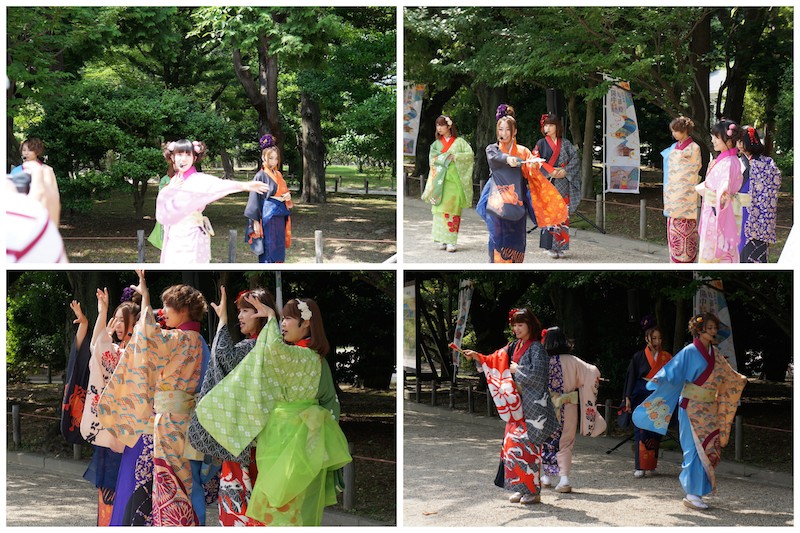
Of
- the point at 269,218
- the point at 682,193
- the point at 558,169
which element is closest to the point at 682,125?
the point at 682,193

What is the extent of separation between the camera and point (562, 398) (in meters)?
7.86

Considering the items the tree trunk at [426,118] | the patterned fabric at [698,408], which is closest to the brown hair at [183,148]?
the patterned fabric at [698,408]

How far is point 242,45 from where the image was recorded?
12.1 metres

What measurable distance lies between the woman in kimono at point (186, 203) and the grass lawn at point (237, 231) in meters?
3.00

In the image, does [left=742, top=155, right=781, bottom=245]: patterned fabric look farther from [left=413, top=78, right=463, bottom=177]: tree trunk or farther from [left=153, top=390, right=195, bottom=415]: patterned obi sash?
[left=413, top=78, right=463, bottom=177]: tree trunk

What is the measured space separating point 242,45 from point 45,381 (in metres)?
9.12

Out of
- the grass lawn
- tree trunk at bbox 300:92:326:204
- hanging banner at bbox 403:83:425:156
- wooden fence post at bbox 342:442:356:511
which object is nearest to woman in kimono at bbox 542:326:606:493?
wooden fence post at bbox 342:442:356:511

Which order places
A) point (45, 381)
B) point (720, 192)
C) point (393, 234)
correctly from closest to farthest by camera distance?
point (720, 192), point (393, 234), point (45, 381)

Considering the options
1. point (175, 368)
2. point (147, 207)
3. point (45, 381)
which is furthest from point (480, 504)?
point (45, 381)

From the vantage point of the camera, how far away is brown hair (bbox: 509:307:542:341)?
6.93 m

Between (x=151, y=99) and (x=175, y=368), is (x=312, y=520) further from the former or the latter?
(x=151, y=99)

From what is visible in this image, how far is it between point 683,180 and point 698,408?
1.98 meters

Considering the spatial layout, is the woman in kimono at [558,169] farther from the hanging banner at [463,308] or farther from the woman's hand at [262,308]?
the woman's hand at [262,308]

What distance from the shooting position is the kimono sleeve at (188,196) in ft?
21.9
